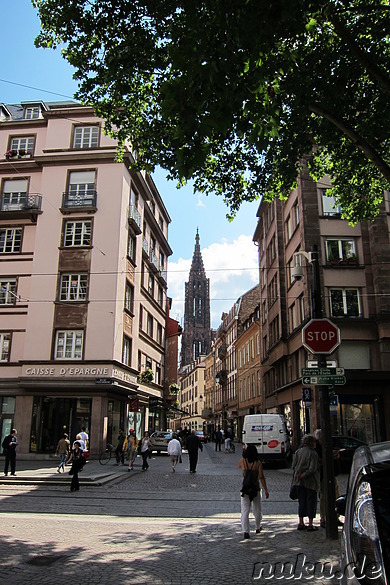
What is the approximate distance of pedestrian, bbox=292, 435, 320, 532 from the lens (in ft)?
28.1

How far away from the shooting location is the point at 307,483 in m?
8.69

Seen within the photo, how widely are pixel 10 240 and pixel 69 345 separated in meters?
8.20

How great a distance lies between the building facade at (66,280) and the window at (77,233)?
0.06m

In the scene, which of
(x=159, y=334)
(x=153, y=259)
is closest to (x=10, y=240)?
(x=153, y=259)

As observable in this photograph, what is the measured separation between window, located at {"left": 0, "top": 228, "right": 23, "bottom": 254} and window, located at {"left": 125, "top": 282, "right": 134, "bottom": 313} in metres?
7.23

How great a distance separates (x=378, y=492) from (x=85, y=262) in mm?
27623

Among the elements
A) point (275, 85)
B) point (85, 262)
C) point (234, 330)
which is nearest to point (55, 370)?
point (85, 262)

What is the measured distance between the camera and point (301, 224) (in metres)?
30.0

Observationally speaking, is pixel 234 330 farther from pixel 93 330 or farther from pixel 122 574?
pixel 122 574

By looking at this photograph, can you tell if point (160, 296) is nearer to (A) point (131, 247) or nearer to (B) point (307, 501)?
(A) point (131, 247)

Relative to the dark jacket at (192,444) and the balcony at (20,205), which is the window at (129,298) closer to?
the balcony at (20,205)

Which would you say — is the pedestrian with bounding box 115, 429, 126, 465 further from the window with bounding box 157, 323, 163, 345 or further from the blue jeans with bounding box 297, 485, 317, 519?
the window with bounding box 157, 323, 163, 345

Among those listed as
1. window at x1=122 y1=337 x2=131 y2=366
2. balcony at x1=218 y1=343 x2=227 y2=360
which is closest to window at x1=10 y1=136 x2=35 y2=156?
window at x1=122 y1=337 x2=131 y2=366

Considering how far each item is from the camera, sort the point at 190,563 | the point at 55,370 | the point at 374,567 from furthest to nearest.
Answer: the point at 55,370 → the point at 190,563 → the point at 374,567
